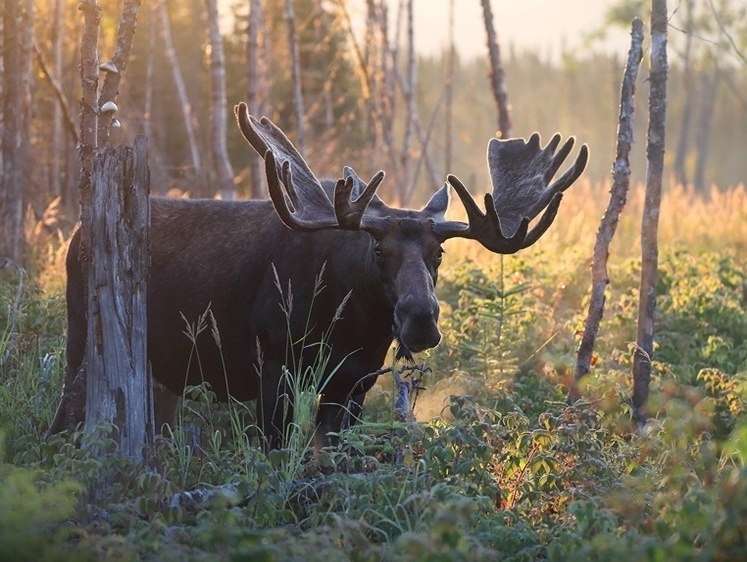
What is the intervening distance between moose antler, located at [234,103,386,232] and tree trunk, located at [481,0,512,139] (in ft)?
21.1

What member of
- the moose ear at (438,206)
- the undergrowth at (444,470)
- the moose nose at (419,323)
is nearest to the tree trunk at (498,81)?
the undergrowth at (444,470)

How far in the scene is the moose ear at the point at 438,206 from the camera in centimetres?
703

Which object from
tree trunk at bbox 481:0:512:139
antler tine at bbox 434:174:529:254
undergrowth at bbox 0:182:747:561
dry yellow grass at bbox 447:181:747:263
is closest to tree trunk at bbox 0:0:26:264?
undergrowth at bbox 0:182:747:561

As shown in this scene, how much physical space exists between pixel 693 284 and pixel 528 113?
252ft

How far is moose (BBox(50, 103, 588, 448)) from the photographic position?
6.61 meters

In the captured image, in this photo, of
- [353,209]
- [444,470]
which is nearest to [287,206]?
[353,209]

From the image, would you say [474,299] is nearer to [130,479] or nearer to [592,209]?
[130,479]

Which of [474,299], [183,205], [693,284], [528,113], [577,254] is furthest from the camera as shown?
[528,113]

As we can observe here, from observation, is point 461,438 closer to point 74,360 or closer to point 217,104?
point 74,360

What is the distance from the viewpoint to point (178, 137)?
4069cm

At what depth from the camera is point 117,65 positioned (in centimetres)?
723

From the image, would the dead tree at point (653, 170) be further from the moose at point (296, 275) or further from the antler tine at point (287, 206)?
the antler tine at point (287, 206)

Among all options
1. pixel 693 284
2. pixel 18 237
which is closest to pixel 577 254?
pixel 693 284

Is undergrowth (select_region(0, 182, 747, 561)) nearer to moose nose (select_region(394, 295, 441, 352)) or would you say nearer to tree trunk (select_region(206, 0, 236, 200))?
moose nose (select_region(394, 295, 441, 352))
